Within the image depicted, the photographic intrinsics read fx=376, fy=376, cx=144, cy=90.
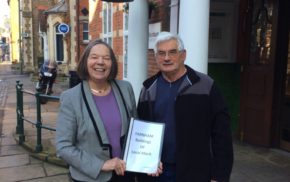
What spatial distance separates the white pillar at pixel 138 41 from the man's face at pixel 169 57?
180 centimetres

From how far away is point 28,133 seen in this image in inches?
294

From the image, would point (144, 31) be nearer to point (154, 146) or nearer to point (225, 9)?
point (154, 146)

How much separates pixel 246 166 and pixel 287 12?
234 centimetres

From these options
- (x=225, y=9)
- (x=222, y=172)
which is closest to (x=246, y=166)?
(x=225, y=9)

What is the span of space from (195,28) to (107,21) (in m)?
6.44

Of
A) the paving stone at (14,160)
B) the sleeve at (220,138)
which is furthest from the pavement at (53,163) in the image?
the sleeve at (220,138)

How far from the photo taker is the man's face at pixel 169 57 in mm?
2303

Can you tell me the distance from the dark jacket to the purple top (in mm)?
223

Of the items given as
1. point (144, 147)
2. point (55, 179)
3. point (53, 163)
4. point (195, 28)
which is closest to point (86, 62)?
point (144, 147)

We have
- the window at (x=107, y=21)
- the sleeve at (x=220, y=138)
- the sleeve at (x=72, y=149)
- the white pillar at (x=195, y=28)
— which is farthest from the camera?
the window at (x=107, y=21)

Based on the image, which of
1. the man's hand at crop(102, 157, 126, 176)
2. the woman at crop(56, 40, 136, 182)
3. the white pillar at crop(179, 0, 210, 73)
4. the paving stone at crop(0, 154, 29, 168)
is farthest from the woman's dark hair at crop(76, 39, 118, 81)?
the paving stone at crop(0, 154, 29, 168)

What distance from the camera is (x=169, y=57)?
2.30 meters

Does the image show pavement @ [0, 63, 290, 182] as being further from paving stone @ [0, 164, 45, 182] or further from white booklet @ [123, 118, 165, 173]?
white booklet @ [123, 118, 165, 173]

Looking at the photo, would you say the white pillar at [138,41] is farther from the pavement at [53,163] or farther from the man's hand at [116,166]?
the man's hand at [116,166]
